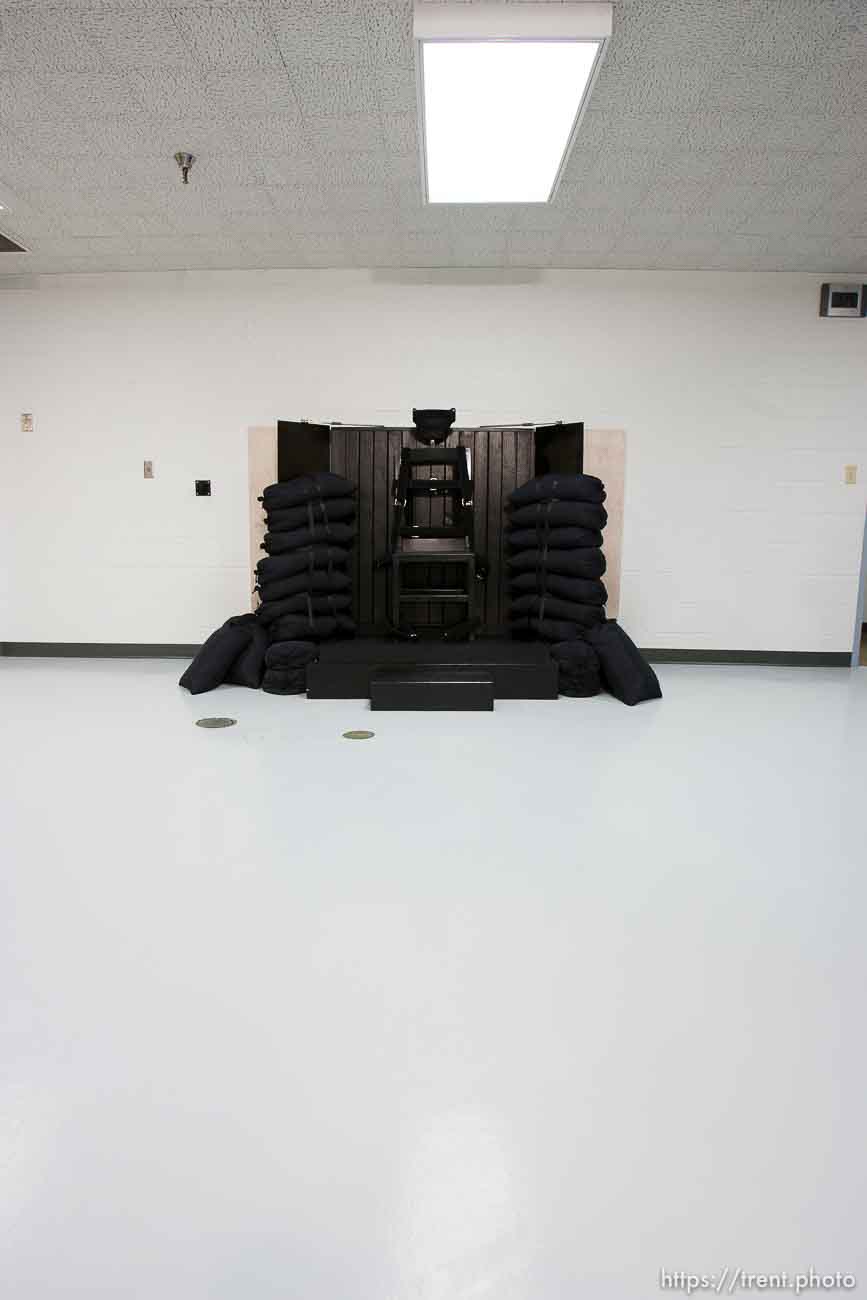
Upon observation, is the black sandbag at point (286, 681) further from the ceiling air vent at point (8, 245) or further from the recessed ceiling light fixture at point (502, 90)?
the ceiling air vent at point (8, 245)

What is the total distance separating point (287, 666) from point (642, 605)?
9.24ft

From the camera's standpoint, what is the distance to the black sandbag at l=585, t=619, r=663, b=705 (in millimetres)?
5055

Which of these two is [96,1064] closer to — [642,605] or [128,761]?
[128,761]

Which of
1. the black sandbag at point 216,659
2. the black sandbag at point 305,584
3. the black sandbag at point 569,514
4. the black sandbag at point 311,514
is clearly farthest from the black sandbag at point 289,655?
the black sandbag at point 569,514

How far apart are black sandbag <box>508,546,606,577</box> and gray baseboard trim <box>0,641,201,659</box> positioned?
8.95 ft

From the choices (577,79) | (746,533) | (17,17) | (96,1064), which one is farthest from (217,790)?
(746,533)

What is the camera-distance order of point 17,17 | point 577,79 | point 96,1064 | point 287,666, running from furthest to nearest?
point 287,666 → point 577,79 → point 17,17 → point 96,1064

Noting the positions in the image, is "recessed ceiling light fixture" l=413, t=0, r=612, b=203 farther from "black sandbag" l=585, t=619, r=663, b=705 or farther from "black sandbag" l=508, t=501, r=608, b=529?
"black sandbag" l=585, t=619, r=663, b=705

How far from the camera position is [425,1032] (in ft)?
5.75

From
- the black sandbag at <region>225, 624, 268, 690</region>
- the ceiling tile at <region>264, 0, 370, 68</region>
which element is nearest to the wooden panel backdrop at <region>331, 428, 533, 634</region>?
the black sandbag at <region>225, 624, 268, 690</region>

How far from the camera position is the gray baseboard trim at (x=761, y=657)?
257 inches

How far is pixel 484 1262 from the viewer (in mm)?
1206

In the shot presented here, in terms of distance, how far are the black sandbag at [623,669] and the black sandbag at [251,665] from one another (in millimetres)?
2069

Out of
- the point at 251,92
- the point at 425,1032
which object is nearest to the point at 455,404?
the point at 251,92
